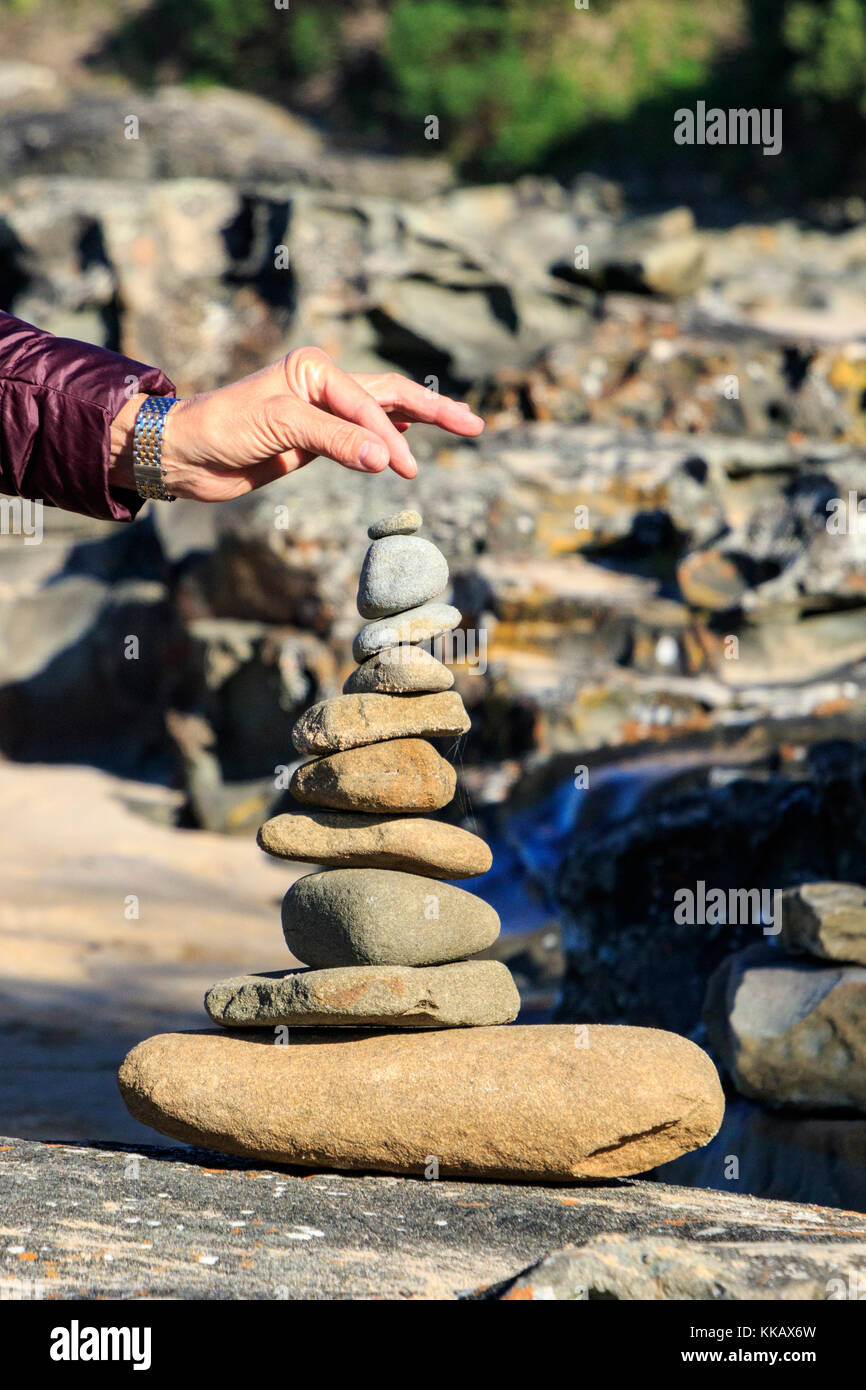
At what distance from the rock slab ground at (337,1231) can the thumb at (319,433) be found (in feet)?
5.94

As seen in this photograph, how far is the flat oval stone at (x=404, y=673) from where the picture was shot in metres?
4.39

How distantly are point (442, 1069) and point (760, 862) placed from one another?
124 inches

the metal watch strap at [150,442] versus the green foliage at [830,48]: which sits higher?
the green foliage at [830,48]

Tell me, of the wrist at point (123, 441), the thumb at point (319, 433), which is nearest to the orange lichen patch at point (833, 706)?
the thumb at point (319, 433)

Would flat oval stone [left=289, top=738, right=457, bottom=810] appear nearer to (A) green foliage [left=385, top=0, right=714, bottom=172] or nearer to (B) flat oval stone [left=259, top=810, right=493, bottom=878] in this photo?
(B) flat oval stone [left=259, top=810, right=493, bottom=878]

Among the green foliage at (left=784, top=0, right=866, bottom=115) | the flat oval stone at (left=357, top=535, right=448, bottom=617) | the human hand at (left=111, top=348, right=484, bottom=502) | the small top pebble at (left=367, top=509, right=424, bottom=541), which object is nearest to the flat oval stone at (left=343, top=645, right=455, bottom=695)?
the flat oval stone at (left=357, top=535, right=448, bottom=617)

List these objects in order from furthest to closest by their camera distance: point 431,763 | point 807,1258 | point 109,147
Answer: point 109,147, point 431,763, point 807,1258

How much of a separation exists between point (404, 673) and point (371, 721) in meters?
0.19

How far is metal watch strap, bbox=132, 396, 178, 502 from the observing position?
3.08 m

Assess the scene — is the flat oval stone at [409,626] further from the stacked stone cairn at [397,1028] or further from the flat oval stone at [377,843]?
the flat oval stone at [377,843]

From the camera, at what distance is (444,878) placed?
4.52m

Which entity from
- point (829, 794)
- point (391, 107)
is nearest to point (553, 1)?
point (391, 107)

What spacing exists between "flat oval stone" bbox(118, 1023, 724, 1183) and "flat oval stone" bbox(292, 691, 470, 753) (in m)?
→ 0.94

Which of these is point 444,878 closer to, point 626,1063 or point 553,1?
point 626,1063
